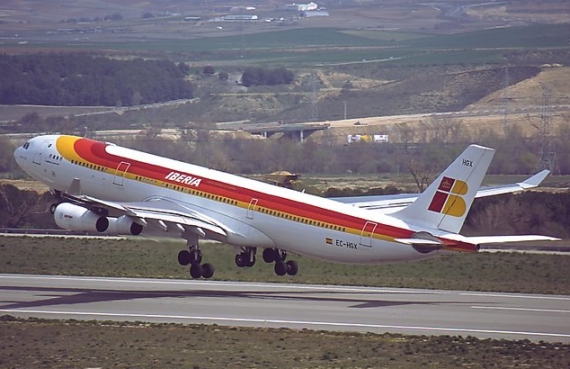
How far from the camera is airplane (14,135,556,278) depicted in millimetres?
53906

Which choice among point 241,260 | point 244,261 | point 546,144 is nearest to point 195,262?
point 241,260

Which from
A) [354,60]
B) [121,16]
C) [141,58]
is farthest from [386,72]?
[121,16]

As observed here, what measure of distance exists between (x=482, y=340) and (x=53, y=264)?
103 feet

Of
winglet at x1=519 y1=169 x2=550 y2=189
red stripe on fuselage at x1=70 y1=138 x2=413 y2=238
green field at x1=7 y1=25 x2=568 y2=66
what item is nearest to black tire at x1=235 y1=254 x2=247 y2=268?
red stripe on fuselage at x1=70 y1=138 x2=413 y2=238

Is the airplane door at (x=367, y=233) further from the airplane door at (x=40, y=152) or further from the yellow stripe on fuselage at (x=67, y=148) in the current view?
the airplane door at (x=40, y=152)

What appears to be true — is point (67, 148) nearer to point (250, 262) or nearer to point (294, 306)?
point (250, 262)

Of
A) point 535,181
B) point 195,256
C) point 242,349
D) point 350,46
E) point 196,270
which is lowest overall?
point 350,46

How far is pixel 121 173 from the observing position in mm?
63406

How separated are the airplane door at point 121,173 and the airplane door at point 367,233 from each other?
1330 centimetres

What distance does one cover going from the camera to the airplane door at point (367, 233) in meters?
55.8

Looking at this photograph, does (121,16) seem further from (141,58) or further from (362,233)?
(362,233)

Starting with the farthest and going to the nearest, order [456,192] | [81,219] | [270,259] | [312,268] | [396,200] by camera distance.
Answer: [312,268] → [396,200] → [270,259] → [81,219] → [456,192]

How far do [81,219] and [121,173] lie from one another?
6.11m

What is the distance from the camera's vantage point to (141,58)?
154625 millimetres
